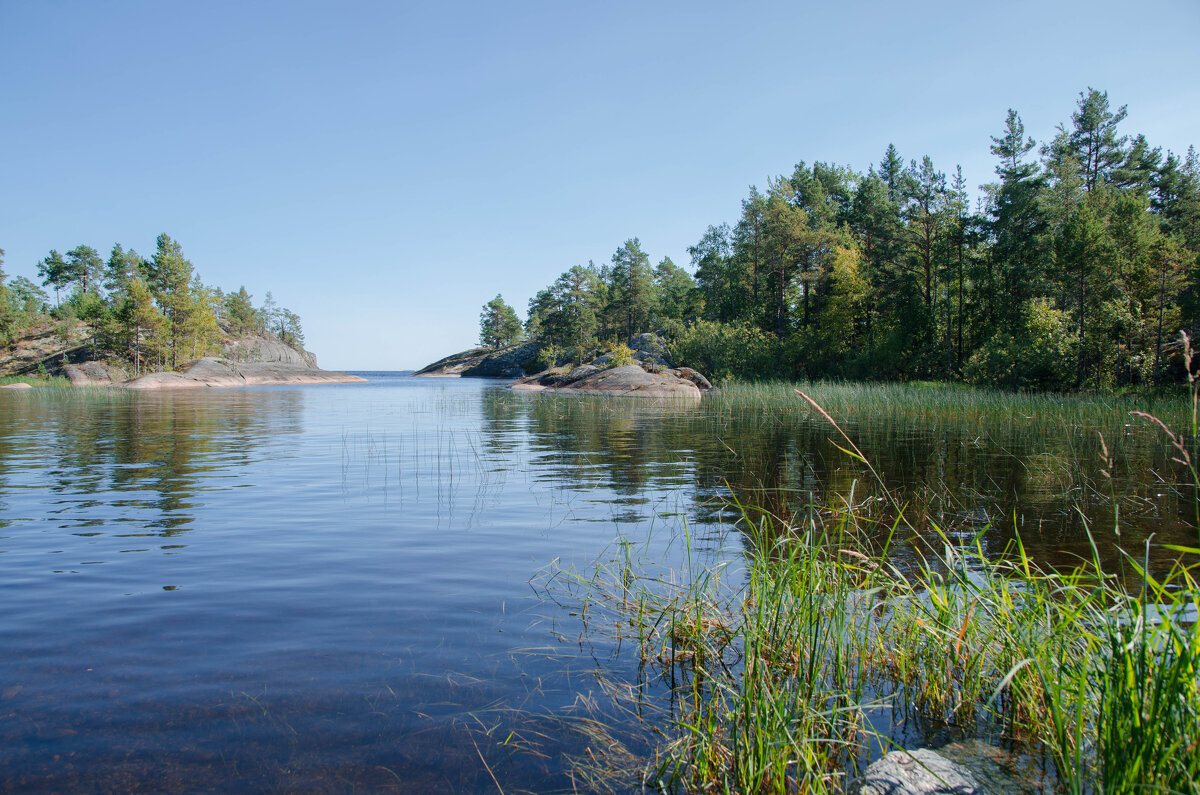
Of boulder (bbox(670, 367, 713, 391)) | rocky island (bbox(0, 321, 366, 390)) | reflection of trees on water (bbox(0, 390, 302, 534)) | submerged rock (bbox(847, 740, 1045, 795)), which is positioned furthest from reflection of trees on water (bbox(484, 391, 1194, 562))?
rocky island (bbox(0, 321, 366, 390))

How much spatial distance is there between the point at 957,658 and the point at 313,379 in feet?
285

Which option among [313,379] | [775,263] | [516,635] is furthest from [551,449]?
[313,379]

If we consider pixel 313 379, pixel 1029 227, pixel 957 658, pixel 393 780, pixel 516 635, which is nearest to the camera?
pixel 393 780

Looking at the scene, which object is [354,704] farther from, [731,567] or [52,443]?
[52,443]

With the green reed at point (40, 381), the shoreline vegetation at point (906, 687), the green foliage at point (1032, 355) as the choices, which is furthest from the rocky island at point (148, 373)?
the green foliage at point (1032, 355)

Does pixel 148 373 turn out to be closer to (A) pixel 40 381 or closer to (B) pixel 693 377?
(A) pixel 40 381

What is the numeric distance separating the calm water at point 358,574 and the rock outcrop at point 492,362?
276ft

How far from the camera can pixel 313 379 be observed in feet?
266

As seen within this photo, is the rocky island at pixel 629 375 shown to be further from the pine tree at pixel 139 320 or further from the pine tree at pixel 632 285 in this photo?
the pine tree at pixel 139 320

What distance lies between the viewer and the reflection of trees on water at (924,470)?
852cm

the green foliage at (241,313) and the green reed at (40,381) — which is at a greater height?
the green foliage at (241,313)

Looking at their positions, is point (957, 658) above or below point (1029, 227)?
below

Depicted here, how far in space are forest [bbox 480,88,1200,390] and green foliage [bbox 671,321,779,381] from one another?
0.14 meters

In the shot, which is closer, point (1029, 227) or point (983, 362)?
point (983, 362)
